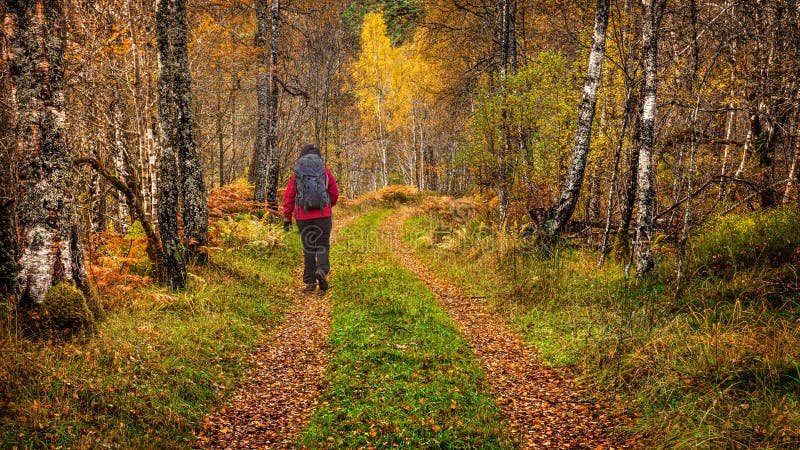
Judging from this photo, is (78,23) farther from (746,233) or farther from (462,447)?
(746,233)

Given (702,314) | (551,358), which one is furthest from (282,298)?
(702,314)

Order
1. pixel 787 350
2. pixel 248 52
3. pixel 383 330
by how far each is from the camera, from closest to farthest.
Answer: pixel 787 350 < pixel 383 330 < pixel 248 52

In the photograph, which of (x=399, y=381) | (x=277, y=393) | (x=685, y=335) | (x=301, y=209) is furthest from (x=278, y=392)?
(x=685, y=335)

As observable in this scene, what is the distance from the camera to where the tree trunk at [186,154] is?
777cm

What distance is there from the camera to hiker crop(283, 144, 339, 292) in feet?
28.1

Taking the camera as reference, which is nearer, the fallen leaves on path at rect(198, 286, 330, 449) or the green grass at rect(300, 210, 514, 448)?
the green grass at rect(300, 210, 514, 448)

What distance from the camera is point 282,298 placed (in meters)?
8.45

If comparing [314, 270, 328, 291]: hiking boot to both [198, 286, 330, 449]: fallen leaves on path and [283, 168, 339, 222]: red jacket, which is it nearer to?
[283, 168, 339, 222]: red jacket

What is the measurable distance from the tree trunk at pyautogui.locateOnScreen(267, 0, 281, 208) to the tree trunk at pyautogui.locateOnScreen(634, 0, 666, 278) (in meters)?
11.4

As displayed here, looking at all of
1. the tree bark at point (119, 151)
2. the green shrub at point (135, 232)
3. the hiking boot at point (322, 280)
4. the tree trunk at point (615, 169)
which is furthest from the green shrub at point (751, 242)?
the tree bark at point (119, 151)

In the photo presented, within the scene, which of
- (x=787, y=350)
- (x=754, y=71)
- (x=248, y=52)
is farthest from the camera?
(x=248, y=52)

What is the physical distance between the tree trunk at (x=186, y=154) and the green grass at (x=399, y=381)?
302 centimetres

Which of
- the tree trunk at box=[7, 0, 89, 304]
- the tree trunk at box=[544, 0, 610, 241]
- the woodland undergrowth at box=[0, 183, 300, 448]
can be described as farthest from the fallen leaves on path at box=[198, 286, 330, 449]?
the tree trunk at box=[544, 0, 610, 241]

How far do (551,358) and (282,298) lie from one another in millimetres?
4998
